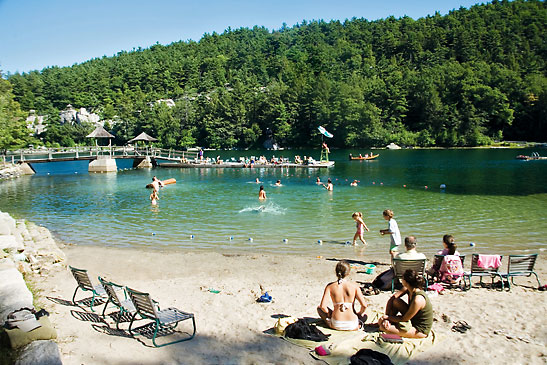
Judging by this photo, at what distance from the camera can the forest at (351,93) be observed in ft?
283

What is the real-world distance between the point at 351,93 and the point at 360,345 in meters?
88.1

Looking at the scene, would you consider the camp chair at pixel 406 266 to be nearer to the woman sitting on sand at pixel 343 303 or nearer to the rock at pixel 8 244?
the woman sitting on sand at pixel 343 303

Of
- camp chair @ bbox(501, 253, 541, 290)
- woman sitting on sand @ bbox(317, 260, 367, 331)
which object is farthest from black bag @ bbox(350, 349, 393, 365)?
camp chair @ bbox(501, 253, 541, 290)

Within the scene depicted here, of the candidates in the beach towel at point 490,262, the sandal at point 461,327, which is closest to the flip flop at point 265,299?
the sandal at point 461,327

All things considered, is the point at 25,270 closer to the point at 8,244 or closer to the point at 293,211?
the point at 8,244

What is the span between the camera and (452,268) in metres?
8.96

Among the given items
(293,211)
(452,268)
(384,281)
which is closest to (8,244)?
(384,281)

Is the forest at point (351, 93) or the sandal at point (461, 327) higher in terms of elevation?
the forest at point (351, 93)

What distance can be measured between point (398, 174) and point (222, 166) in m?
20.4

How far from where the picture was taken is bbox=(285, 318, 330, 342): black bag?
6406mm

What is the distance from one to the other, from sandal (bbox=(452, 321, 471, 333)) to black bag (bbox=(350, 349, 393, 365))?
73.4 inches

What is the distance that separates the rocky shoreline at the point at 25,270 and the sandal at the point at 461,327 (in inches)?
230

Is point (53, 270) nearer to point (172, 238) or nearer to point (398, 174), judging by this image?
point (172, 238)

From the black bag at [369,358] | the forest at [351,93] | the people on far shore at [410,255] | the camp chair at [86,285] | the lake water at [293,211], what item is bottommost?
the lake water at [293,211]
